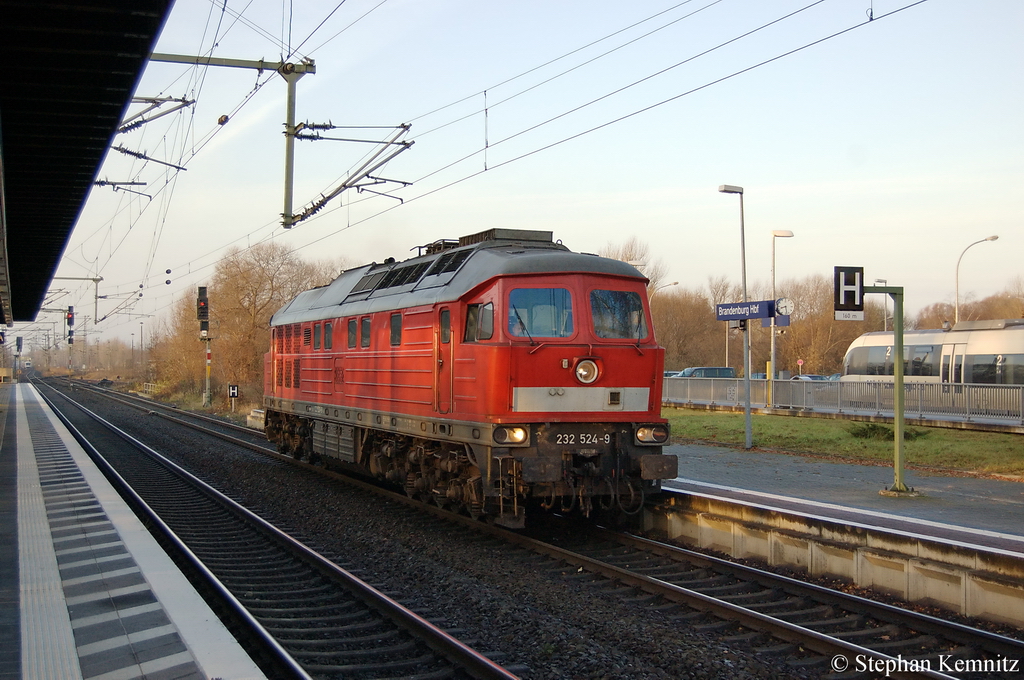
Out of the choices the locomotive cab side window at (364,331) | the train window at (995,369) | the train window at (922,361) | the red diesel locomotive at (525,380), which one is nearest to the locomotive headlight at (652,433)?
the red diesel locomotive at (525,380)

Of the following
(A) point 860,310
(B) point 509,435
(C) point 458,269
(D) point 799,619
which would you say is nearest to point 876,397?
(A) point 860,310

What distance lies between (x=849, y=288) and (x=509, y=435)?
5.88 m

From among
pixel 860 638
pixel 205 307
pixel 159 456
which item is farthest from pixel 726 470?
pixel 205 307

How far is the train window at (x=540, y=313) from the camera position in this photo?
10070mm

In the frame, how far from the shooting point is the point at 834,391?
2417cm

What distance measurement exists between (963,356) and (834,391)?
18.7 ft

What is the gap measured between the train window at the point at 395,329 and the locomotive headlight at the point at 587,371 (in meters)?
3.40

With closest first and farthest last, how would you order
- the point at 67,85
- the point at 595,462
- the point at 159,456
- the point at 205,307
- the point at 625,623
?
the point at 625,623
the point at 67,85
the point at 595,462
the point at 159,456
the point at 205,307

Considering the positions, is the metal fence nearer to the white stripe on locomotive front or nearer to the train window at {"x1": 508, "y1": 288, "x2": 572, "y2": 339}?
the white stripe on locomotive front

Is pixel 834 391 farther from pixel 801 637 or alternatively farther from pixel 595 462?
pixel 801 637

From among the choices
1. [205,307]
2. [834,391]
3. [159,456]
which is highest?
[205,307]

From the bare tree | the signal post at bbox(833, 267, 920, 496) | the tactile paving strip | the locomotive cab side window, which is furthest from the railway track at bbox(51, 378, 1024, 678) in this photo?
the bare tree

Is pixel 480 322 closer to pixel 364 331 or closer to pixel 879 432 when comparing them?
pixel 364 331

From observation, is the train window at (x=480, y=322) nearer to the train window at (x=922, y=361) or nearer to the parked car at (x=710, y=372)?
the train window at (x=922, y=361)
